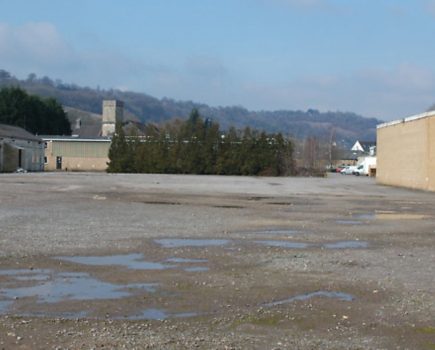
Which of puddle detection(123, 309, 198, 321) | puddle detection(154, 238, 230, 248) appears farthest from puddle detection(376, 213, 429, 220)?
puddle detection(123, 309, 198, 321)

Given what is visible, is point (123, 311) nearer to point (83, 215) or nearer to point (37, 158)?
point (83, 215)

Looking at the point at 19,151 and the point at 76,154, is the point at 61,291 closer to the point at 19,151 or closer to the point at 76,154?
the point at 19,151

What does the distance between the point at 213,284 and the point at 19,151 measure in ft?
246

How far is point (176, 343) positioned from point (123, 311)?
1.58m

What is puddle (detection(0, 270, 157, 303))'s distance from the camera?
8.79 m

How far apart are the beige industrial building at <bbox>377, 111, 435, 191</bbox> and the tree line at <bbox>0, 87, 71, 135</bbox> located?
2641 inches

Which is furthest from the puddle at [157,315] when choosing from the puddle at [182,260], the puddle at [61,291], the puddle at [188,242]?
the puddle at [188,242]

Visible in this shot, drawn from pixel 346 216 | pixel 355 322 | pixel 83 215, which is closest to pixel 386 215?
pixel 346 216

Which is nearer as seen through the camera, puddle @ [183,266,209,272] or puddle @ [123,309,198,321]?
puddle @ [123,309,198,321]

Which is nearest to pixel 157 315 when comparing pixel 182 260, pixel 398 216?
pixel 182 260

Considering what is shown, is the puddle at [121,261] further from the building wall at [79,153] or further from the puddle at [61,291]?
the building wall at [79,153]

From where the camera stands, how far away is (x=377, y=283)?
10.1 metres

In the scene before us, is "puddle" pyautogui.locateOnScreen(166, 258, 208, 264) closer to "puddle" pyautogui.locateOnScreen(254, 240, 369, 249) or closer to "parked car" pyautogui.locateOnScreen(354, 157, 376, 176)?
"puddle" pyautogui.locateOnScreen(254, 240, 369, 249)

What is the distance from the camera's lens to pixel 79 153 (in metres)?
101
